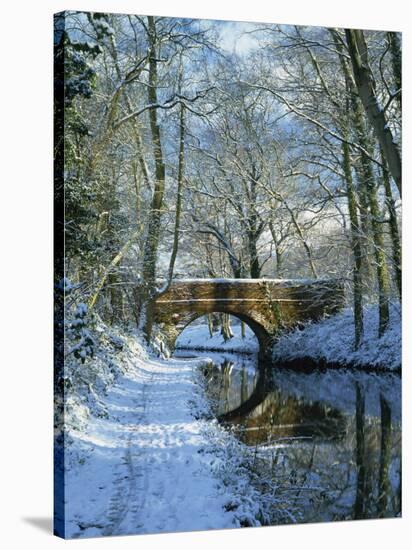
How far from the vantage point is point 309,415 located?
349 inches

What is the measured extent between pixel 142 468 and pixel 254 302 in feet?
6.88

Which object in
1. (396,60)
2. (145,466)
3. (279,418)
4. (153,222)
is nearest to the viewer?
(145,466)

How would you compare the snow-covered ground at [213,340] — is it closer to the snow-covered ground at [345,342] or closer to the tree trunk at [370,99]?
the snow-covered ground at [345,342]

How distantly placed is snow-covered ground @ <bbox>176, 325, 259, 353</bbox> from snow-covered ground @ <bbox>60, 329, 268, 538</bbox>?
43 cm

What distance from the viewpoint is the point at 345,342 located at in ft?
31.6

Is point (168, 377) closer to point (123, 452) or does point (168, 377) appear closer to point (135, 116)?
point (123, 452)

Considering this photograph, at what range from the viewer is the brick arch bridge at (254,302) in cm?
857

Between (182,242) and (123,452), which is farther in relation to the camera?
(182,242)

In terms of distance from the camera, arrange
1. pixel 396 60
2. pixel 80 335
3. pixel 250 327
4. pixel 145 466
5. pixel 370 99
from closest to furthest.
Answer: pixel 80 335, pixel 145 466, pixel 370 99, pixel 250 327, pixel 396 60

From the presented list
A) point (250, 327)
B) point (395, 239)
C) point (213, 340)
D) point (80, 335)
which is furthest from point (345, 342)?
point (80, 335)

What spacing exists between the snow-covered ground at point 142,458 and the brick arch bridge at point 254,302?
19.9 inches

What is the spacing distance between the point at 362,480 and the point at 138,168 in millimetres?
3894

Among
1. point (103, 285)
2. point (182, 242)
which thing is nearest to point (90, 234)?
point (103, 285)

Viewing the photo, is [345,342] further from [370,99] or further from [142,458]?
[142,458]
